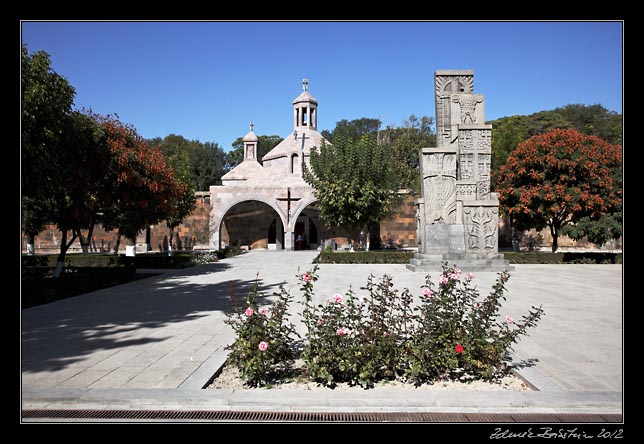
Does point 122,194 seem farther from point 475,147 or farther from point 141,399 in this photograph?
point 475,147

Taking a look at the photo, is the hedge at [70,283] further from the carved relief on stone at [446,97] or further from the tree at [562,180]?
the tree at [562,180]

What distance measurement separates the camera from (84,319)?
754 cm

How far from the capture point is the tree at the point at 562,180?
20359 mm

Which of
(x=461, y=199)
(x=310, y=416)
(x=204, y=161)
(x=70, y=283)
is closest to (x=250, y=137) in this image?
(x=204, y=161)

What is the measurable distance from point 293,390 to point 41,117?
28.2 feet

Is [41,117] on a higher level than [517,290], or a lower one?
higher

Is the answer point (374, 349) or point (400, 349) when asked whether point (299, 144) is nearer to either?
point (400, 349)

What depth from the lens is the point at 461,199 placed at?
53.6ft

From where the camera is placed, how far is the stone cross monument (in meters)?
16.2

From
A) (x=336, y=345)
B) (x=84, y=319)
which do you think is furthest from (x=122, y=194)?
(x=336, y=345)

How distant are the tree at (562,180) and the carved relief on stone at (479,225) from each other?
600cm

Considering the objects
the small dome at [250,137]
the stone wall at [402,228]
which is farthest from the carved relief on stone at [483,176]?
the small dome at [250,137]

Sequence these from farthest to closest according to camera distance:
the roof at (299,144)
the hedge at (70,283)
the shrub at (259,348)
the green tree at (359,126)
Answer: the green tree at (359,126), the roof at (299,144), the hedge at (70,283), the shrub at (259,348)

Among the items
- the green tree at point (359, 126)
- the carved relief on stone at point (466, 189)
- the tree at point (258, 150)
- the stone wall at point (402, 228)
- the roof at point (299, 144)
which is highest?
the green tree at point (359, 126)
